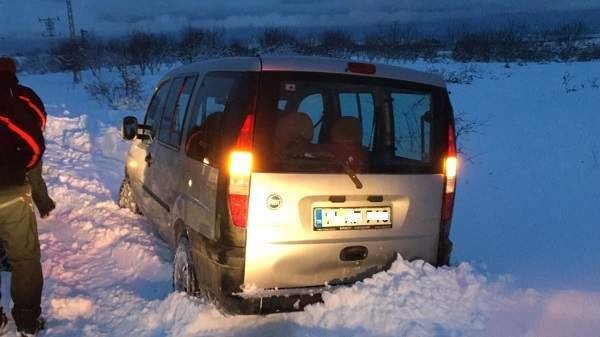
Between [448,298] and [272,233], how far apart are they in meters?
1.23

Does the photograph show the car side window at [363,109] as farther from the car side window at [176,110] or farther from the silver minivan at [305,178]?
the car side window at [176,110]

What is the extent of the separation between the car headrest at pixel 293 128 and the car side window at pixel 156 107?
192 centimetres

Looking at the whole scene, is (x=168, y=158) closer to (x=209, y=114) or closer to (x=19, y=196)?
(x=209, y=114)

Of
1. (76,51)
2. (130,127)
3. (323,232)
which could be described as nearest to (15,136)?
(130,127)

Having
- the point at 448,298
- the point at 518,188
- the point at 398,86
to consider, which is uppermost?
the point at 398,86

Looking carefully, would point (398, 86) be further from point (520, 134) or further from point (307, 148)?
point (520, 134)

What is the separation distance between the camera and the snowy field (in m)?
3.45

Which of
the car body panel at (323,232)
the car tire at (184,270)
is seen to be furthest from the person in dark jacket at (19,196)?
the car body panel at (323,232)

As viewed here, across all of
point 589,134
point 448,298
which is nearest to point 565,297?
point 448,298

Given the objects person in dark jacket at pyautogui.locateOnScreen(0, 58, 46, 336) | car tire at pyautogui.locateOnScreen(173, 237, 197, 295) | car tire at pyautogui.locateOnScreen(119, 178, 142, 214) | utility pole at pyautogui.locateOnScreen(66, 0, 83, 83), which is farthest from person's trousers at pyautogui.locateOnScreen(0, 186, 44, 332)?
utility pole at pyautogui.locateOnScreen(66, 0, 83, 83)

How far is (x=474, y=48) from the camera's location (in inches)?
1505

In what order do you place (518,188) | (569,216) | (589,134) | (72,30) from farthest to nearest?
1. (72,30)
2. (589,134)
3. (518,188)
4. (569,216)

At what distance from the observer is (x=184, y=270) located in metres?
3.94

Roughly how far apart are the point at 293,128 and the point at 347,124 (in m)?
0.40
